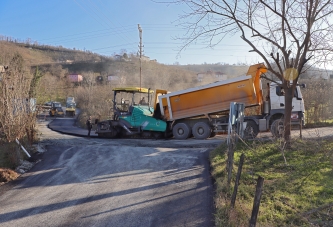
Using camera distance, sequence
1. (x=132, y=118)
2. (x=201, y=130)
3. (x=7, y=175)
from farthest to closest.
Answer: (x=132, y=118)
(x=201, y=130)
(x=7, y=175)

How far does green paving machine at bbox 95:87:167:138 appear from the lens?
51.6ft

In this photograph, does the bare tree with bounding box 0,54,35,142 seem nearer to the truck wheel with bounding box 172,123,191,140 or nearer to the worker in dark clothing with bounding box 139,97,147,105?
the worker in dark clothing with bounding box 139,97,147,105

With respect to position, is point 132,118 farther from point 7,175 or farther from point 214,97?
point 7,175

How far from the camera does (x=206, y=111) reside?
14.9 metres

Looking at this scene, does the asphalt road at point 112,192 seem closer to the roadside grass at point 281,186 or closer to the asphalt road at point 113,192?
the asphalt road at point 113,192

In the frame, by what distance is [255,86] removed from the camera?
46.6 ft

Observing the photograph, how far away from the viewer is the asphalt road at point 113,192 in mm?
5156

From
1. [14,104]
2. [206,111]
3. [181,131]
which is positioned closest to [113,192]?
[14,104]

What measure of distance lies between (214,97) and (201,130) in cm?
178

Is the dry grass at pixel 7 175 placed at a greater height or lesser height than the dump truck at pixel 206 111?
lesser

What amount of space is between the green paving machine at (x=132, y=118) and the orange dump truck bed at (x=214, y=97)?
838mm

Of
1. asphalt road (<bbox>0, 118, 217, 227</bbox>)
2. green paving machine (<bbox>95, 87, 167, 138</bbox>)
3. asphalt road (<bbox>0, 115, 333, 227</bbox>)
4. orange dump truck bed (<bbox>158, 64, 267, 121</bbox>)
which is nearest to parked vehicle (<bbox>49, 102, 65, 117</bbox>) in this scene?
green paving machine (<bbox>95, 87, 167, 138</bbox>)

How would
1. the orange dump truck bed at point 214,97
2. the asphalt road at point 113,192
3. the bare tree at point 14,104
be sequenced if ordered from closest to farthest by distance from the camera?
1. the asphalt road at point 113,192
2. the bare tree at point 14,104
3. the orange dump truck bed at point 214,97

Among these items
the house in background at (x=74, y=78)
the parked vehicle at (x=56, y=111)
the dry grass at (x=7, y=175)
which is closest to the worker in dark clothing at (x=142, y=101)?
→ the dry grass at (x=7, y=175)
